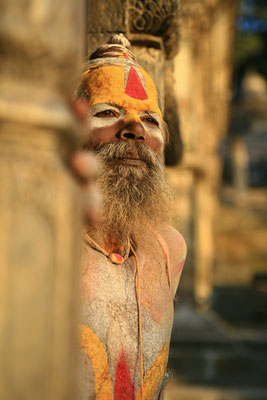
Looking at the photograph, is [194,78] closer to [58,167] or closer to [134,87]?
[134,87]

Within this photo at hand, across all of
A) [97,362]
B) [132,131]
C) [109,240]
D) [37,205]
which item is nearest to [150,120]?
[132,131]

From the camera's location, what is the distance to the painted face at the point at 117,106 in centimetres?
156

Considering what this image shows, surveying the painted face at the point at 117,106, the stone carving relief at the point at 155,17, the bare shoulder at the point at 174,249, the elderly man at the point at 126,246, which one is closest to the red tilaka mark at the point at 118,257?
the elderly man at the point at 126,246

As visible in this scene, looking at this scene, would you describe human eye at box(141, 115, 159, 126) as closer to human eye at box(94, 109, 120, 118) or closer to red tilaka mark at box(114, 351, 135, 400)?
human eye at box(94, 109, 120, 118)

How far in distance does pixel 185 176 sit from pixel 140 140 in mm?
4719

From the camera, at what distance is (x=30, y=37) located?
757 millimetres

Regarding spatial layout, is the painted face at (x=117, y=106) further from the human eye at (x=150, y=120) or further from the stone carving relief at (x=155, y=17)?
the stone carving relief at (x=155, y=17)

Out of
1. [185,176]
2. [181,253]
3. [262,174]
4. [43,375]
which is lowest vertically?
[43,375]

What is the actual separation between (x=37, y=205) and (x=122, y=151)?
0.81 meters

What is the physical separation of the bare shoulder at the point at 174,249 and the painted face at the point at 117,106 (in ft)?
0.98

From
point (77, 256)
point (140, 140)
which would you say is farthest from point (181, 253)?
point (77, 256)

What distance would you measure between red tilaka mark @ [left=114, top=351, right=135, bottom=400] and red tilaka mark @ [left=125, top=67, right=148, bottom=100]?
2.71 feet

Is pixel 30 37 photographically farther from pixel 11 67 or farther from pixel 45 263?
pixel 45 263

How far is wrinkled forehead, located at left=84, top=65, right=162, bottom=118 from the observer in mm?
1572
